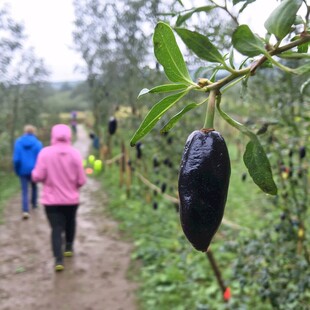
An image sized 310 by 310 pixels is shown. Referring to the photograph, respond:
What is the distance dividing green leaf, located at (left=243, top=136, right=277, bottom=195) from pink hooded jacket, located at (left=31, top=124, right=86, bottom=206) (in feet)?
13.6

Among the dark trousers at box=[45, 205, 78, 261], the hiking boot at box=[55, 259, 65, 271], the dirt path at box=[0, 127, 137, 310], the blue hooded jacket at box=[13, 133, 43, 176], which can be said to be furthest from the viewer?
the blue hooded jacket at box=[13, 133, 43, 176]

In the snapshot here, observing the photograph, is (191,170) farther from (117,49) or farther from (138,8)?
(117,49)

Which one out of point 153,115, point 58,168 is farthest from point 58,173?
point 153,115

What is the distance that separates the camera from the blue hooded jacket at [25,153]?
22.2ft

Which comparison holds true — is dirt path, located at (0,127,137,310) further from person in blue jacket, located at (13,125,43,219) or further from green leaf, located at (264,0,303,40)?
green leaf, located at (264,0,303,40)

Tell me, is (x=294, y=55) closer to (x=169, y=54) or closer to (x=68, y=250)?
(x=169, y=54)

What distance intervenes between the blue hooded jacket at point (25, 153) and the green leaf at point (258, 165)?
6502 mm

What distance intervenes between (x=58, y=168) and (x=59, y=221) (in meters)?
0.59

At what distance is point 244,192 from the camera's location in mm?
8852

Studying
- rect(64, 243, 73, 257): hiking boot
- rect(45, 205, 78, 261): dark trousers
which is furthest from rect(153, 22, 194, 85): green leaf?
rect(64, 243, 73, 257): hiking boot

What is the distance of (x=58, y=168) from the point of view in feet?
15.1

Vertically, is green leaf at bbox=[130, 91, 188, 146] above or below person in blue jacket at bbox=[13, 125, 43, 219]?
above

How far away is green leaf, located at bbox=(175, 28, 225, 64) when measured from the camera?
0.51m

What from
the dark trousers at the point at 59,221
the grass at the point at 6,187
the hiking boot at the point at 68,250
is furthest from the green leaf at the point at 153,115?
the grass at the point at 6,187
